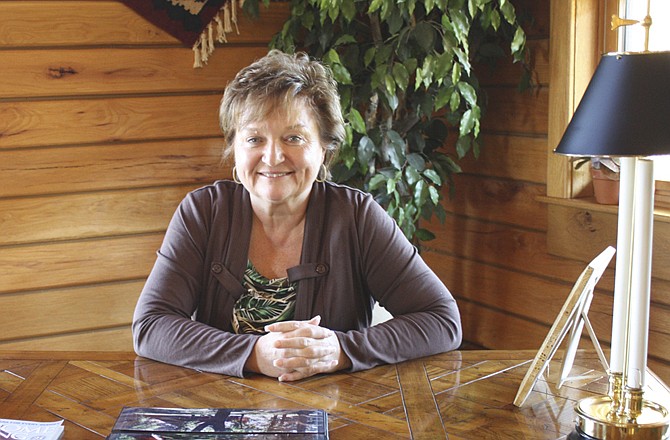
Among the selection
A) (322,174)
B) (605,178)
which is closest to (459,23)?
(605,178)

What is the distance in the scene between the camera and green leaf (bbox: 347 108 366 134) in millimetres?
2777

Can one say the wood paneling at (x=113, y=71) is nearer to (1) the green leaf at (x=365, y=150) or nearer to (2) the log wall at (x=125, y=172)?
(2) the log wall at (x=125, y=172)

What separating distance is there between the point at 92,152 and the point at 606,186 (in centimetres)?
170

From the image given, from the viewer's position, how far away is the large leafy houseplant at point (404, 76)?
272cm

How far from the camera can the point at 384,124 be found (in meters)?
2.95

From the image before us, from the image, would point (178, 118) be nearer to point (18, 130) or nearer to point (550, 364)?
point (18, 130)

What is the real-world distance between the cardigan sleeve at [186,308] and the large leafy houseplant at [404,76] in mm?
849

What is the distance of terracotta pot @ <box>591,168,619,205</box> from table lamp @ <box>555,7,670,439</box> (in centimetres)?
147

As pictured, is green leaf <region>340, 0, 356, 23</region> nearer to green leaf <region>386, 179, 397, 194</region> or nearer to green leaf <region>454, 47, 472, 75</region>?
green leaf <region>454, 47, 472, 75</region>

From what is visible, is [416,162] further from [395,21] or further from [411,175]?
[395,21]

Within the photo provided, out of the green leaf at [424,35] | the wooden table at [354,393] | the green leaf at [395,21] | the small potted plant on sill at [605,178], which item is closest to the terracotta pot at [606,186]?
the small potted plant on sill at [605,178]

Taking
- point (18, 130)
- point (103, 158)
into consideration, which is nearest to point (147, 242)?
point (103, 158)

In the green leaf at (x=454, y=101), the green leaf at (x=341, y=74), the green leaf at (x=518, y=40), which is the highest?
the green leaf at (x=518, y=40)

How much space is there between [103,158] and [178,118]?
0.30 metres
